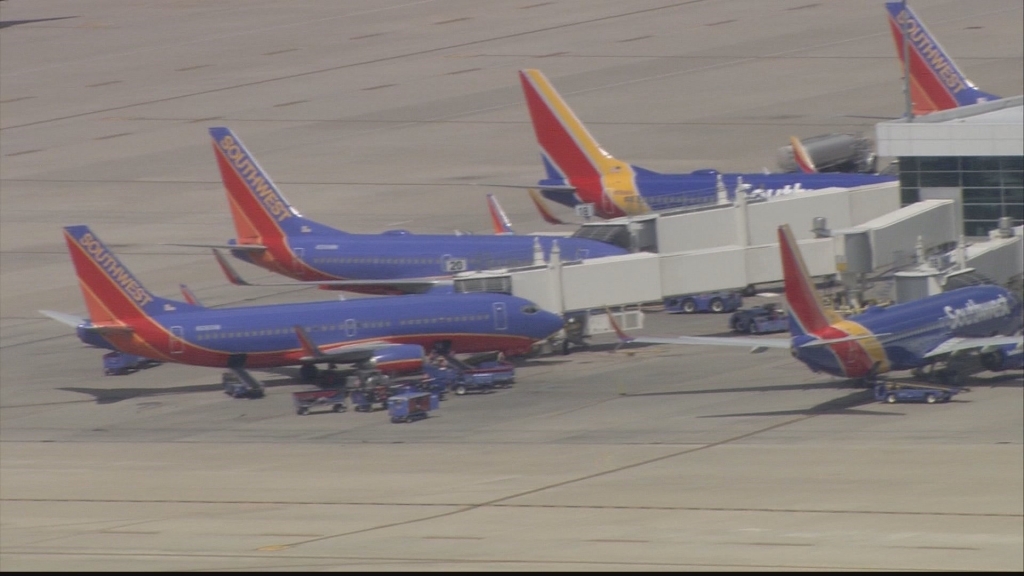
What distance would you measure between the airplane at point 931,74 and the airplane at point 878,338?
24.8 m

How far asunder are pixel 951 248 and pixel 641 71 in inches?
1580

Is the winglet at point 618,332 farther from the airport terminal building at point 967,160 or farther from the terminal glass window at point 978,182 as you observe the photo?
the terminal glass window at point 978,182

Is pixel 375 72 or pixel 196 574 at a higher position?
pixel 375 72

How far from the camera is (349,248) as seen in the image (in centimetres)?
6131

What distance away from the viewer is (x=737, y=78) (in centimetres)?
8838

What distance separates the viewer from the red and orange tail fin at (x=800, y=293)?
4375 cm

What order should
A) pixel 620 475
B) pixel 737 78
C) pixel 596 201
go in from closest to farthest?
pixel 620 475 < pixel 596 201 < pixel 737 78

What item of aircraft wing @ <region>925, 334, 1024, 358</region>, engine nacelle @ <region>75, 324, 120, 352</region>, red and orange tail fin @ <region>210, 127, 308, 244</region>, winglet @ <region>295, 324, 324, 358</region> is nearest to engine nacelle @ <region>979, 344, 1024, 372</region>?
aircraft wing @ <region>925, 334, 1024, 358</region>

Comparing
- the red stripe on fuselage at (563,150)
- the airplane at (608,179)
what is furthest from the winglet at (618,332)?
the red stripe on fuselage at (563,150)

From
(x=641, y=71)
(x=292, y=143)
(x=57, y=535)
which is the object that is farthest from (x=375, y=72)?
(x=57, y=535)

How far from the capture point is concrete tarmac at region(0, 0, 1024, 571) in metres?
31.1

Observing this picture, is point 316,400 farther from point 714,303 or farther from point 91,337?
point 714,303

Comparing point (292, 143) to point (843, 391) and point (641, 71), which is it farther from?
point (843, 391)

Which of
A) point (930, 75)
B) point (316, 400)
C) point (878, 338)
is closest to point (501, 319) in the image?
point (316, 400)
